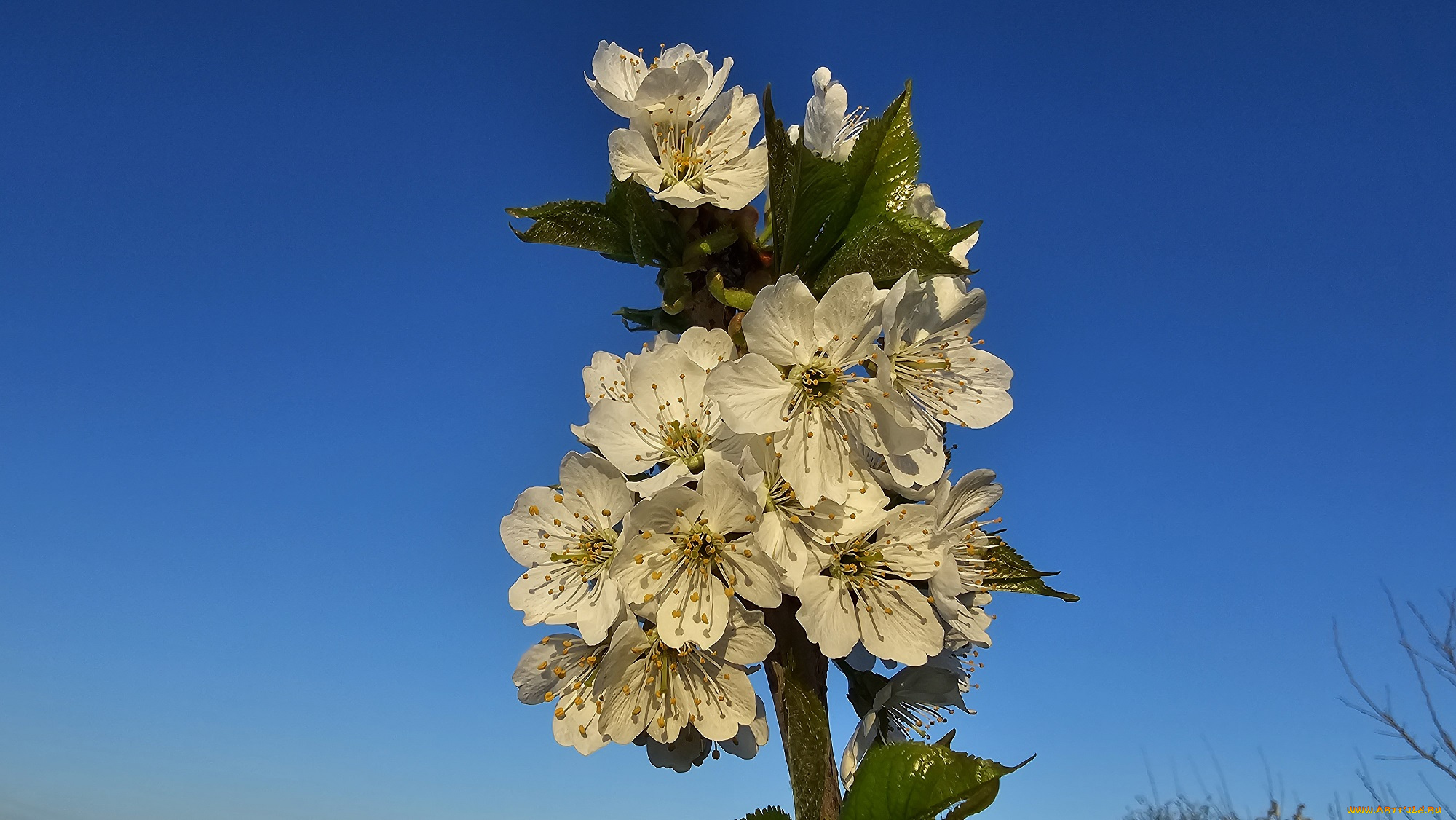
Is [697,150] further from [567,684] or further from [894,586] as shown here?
[567,684]

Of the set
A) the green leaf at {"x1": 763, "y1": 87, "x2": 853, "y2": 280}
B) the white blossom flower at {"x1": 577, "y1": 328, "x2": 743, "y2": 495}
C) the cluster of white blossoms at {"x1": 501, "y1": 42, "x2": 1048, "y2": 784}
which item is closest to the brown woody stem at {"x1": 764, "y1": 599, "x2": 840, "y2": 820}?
the cluster of white blossoms at {"x1": 501, "y1": 42, "x2": 1048, "y2": 784}

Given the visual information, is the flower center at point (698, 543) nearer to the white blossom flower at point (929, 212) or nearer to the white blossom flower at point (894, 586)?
the white blossom flower at point (894, 586)

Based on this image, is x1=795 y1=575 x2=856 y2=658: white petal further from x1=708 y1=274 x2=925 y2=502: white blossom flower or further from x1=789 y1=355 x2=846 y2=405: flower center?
x1=789 y1=355 x2=846 y2=405: flower center

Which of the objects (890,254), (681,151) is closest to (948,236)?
(890,254)

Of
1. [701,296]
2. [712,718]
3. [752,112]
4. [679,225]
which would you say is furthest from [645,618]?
[752,112]

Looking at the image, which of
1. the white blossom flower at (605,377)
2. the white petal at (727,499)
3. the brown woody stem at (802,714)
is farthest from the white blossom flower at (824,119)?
the brown woody stem at (802,714)

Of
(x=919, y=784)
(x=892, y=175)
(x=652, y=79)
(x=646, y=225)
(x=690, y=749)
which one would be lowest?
(x=919, y=784)

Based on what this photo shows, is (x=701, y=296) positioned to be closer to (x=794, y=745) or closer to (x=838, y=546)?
(x=838, y=546)
